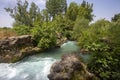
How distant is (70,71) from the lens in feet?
30.4

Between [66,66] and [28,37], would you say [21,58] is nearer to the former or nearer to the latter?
[28,37]

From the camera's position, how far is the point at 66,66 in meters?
9.49

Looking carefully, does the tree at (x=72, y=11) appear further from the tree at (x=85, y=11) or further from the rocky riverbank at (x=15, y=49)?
the rocky riverbank at (x=15, y=49)

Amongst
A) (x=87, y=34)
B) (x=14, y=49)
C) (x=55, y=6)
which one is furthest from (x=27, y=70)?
(x=55, y=6)

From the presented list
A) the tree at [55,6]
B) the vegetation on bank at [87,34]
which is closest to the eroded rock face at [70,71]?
the vegetation on bank at [87,34]

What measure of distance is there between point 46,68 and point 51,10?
106ft

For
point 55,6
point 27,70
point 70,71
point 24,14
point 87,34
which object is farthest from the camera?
point 55,6

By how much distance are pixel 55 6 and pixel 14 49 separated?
28950 mm

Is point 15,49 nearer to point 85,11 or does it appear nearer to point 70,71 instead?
point 70,71

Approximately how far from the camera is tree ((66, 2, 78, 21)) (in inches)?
1573

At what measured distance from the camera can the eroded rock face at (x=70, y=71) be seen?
9148mm

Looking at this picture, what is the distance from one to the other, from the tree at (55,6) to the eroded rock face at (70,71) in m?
34.1

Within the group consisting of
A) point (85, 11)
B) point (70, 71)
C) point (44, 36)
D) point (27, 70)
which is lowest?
point (27, 70)

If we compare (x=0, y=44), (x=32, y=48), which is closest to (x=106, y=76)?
(x=32, y=48)
